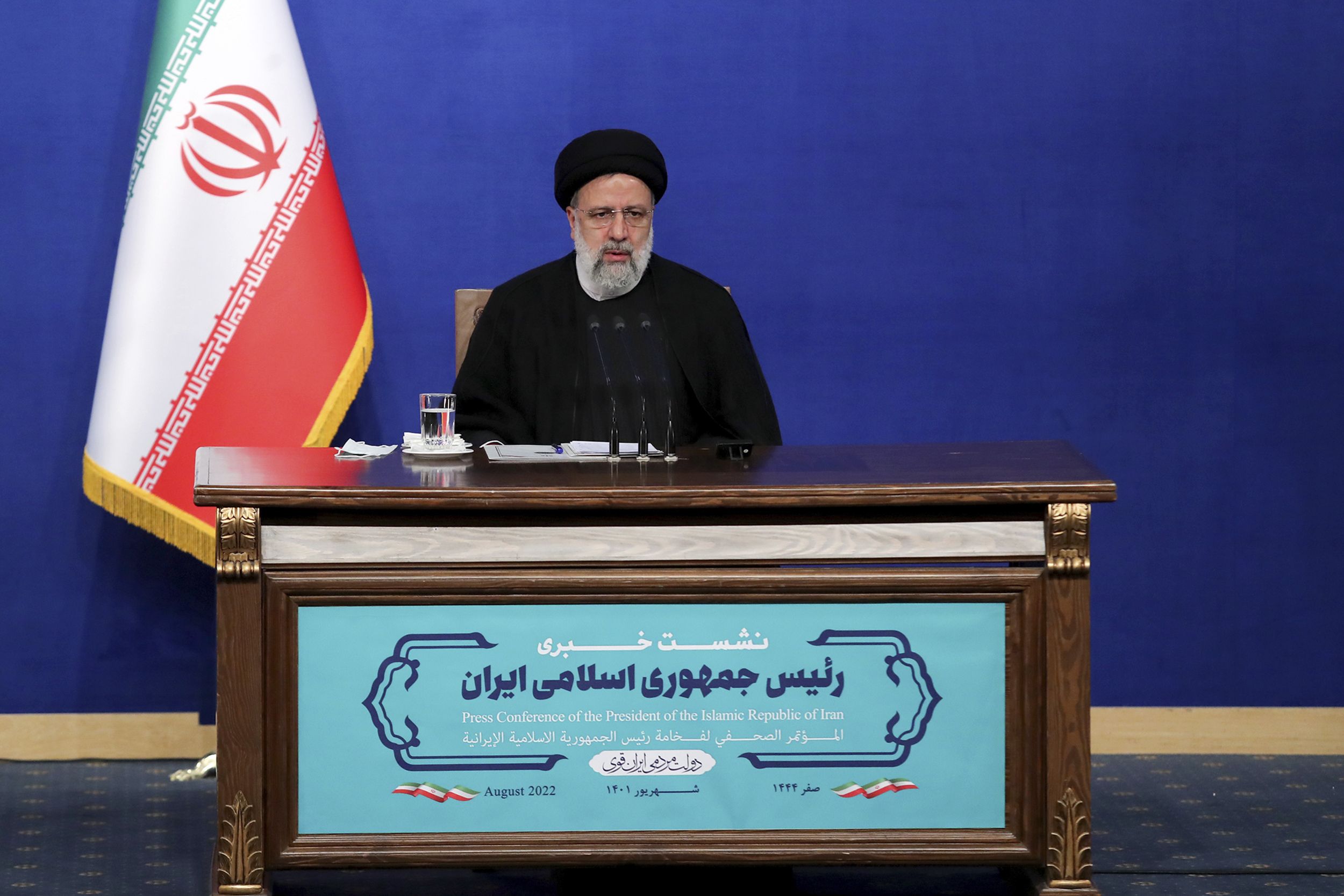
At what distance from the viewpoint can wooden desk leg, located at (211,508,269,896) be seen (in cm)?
236

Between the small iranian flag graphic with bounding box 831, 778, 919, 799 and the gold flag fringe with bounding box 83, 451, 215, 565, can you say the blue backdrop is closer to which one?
the gold flag fringe with bounding box 83, 451, 215, 565

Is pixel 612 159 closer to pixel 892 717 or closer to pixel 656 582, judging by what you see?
pixel 656 582

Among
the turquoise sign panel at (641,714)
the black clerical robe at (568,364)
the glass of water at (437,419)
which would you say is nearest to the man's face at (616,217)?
the black clerical robe at (568,364)

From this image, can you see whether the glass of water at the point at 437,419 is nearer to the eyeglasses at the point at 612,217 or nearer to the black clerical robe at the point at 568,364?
the black clerical robe at the point at 568,364

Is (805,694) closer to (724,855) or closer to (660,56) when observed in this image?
(724,855)

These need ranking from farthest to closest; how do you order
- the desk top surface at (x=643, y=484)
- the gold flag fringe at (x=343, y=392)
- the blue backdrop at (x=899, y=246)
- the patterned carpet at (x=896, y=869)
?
the blue backdrop at (x=899, y=246)
the gold flag fringe at (x=343, y=392)
the patterned carpet at (x=896, y=869)
the desk top surface at (x=643, y=484)

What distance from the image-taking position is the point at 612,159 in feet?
11.1

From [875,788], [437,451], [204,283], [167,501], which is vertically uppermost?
[204,283]

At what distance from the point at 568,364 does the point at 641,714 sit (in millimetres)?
1213

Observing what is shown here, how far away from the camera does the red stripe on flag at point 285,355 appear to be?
11.3 ft

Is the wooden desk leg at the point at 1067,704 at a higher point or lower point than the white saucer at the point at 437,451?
lower

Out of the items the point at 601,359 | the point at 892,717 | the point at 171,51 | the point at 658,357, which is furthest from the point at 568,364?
the point at 892,717

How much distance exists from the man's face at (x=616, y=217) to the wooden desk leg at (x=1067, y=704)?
1375 millimetres

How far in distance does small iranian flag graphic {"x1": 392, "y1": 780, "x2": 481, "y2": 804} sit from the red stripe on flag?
1287 millimetres
